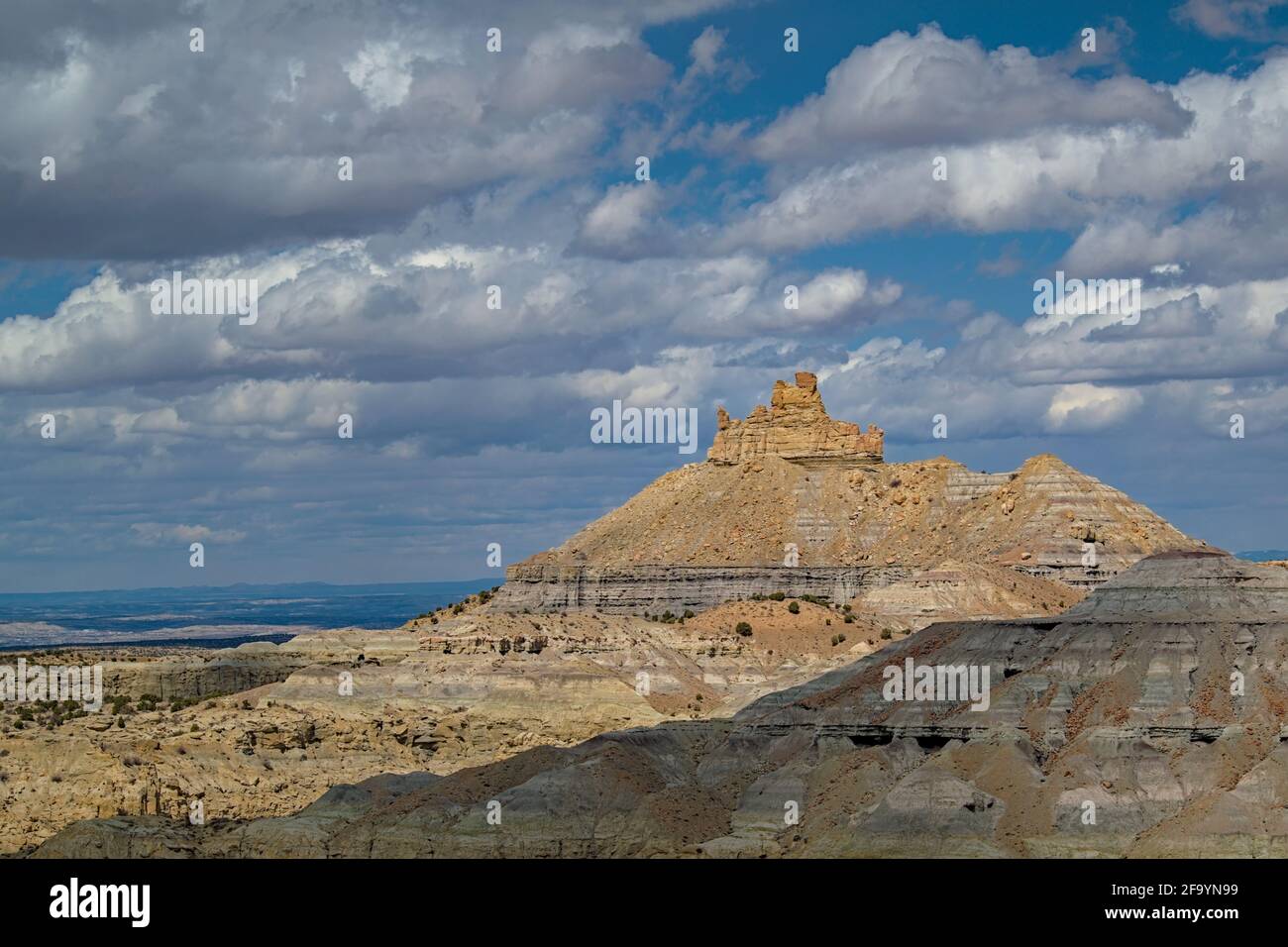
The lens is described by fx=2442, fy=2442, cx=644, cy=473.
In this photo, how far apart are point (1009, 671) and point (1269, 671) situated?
48.0ft

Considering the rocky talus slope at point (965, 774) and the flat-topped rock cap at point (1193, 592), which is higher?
the flat-topped rock cap at point (1193, 592)

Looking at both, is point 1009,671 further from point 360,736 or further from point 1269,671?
point 360,736

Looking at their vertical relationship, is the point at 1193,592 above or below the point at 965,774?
above

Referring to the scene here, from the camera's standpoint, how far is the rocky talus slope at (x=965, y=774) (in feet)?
358

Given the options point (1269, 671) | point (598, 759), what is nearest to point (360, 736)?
point (598, 759)

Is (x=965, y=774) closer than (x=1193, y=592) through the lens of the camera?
Yes

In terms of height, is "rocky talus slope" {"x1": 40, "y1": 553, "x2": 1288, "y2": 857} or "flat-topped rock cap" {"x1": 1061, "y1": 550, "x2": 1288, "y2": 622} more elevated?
"flat-topped rock cap" {"x1": 1061, "y1": 550, "x2": 1288, "y2": 622}

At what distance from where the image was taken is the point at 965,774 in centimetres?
11562

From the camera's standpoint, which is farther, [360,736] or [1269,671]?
[360,736]

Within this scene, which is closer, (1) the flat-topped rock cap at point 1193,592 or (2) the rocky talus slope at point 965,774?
(2) the rocky talus slope at point 965,774

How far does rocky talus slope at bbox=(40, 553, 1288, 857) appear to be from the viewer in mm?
109125

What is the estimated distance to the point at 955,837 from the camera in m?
108

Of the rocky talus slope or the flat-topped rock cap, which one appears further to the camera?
the flat-topped rock cap
